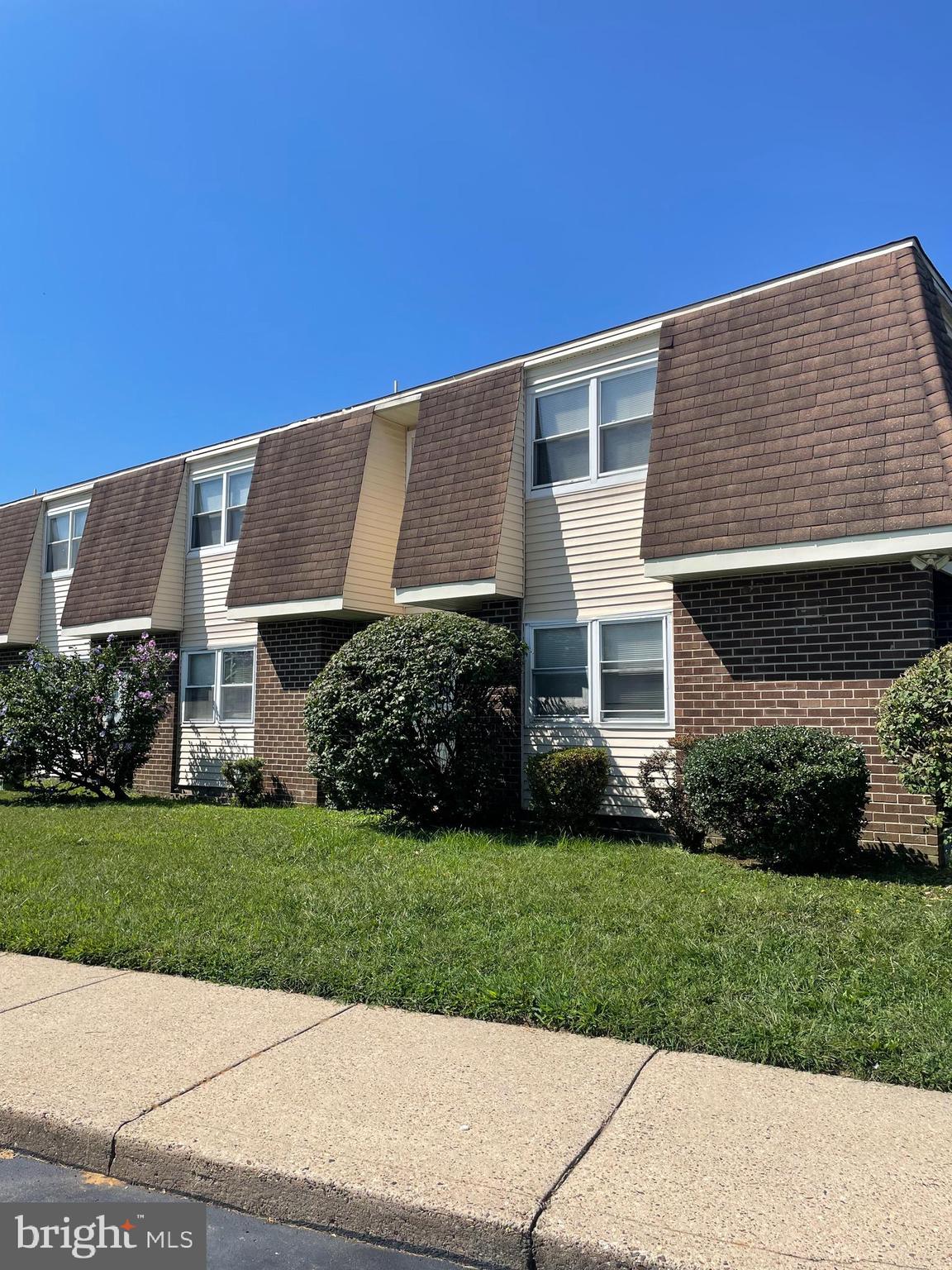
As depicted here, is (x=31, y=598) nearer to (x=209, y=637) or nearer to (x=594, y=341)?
(x=209, y=637)

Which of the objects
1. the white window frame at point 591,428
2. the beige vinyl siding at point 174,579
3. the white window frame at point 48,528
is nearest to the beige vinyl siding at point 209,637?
the beige vinyl siding at point 174,579

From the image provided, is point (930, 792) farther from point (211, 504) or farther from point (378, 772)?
point (211, 504)

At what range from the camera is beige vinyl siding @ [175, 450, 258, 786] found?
16.2 meters

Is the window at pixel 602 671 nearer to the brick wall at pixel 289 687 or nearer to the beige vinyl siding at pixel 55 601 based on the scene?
the brick wall at pixel 289 687

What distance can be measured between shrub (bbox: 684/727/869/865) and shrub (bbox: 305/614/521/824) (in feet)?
9.74

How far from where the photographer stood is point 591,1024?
4.88 meters

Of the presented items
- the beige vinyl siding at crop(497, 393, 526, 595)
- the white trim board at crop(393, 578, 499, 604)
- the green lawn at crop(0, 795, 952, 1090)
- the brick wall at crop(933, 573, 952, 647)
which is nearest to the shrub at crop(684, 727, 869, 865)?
the green lawn at crop(0, 795, 952, 1090)

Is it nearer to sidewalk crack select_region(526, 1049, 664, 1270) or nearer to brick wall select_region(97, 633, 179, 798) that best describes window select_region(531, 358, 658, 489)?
brick wall select_region(97, 633, 179, 798)

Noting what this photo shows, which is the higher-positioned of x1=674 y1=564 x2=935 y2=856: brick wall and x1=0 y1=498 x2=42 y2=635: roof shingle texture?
x1=0 y1=498 x2=42 y2=635: roof shingle texture

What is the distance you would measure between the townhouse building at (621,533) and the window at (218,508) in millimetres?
48

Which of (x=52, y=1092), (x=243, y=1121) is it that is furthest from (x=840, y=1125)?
(x=52, y=1092)

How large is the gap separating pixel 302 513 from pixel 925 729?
9.68m

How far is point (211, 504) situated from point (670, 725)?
32.2 ft

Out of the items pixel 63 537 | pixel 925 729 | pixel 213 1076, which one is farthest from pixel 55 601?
pixel 213 1076
